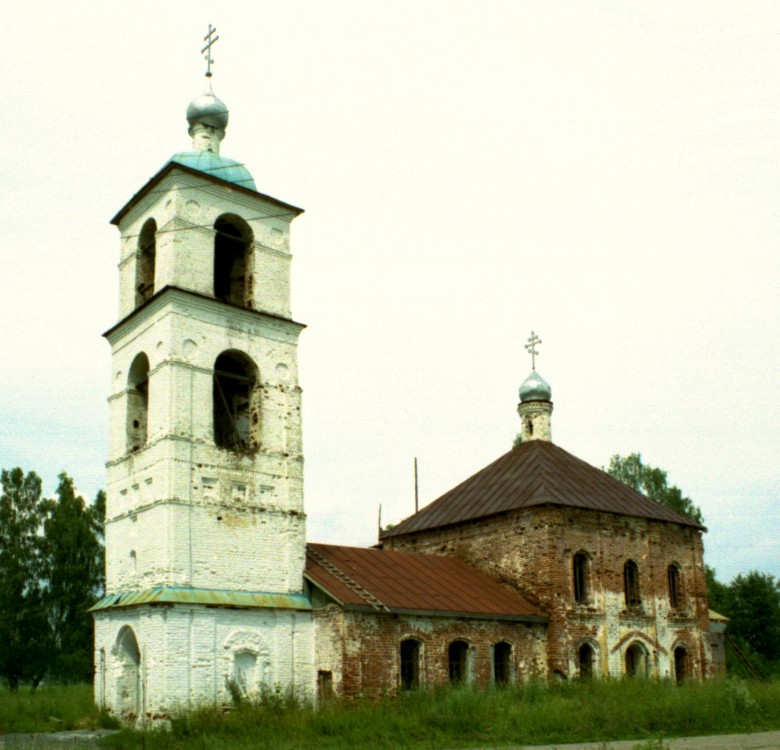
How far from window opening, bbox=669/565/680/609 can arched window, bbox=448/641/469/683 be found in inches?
296

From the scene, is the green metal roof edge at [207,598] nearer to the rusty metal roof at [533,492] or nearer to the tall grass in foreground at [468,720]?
the tall grass in foreground at [468,720]

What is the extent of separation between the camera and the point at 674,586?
25594mm

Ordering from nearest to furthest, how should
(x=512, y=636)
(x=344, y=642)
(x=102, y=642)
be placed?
(x=344, y=642) → (x=102, y=642) → (x=512, y=636)

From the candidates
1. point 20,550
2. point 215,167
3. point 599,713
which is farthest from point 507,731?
point 20,550

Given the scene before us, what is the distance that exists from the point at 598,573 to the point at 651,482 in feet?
78.4

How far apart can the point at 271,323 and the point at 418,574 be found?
258 inches

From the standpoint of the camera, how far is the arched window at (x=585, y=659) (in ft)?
73.1

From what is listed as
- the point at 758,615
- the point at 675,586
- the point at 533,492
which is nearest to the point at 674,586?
the point at 675,586

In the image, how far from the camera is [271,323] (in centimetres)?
2045

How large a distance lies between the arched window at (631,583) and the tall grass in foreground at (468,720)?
19.8 feet

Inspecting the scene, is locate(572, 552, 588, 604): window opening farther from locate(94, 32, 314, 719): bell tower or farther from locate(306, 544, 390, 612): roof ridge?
locate(94, 32, 314, 719): bell tower

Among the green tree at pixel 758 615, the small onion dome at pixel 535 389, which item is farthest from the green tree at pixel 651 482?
the small onion dome at pixel 535 389

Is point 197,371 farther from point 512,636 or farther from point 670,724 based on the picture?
point 670,724

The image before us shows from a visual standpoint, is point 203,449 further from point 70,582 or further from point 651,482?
point 651,482
